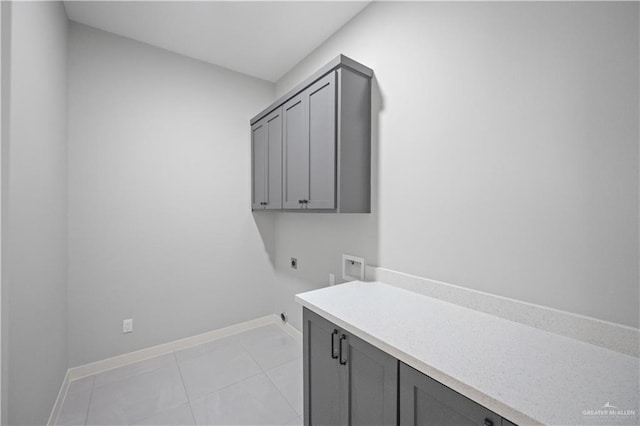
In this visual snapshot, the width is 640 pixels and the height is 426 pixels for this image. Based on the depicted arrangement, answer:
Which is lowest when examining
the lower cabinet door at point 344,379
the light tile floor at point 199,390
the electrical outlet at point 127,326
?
the light tile floor at point 199,390

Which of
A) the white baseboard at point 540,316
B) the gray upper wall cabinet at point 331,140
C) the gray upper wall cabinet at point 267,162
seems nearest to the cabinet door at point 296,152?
the gray upper wall cabinet at point 331,140

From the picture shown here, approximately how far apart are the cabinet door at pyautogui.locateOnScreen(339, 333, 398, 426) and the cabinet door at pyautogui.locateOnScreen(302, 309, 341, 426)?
2.3 inches

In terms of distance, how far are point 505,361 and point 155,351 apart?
2.64 metres

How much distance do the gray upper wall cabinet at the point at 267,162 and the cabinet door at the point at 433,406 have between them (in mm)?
1632

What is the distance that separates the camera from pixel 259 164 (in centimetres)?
261

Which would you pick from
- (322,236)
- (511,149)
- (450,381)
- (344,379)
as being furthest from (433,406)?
(322,236)

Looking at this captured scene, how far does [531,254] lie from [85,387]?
9.67ft

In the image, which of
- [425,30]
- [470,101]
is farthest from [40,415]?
[425,30]

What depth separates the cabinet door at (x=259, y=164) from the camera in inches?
98.7

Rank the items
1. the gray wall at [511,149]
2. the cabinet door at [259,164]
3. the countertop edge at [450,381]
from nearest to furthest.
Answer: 1. the countertop edge at [450,381]
2. the gray wall at [511,149]
3. the cabinet door at [259,164]

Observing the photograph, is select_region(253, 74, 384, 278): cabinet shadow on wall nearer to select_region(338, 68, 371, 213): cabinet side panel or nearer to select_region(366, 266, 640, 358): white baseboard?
select_region(338, 68, 371, 213): cabinet side panel

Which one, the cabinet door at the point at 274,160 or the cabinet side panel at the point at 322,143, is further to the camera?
the cabinet door at the point at 274,160

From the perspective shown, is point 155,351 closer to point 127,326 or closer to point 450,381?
point 127,326

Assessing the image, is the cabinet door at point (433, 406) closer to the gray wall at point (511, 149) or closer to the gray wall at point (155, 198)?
the gray wall at point (511, 149)
